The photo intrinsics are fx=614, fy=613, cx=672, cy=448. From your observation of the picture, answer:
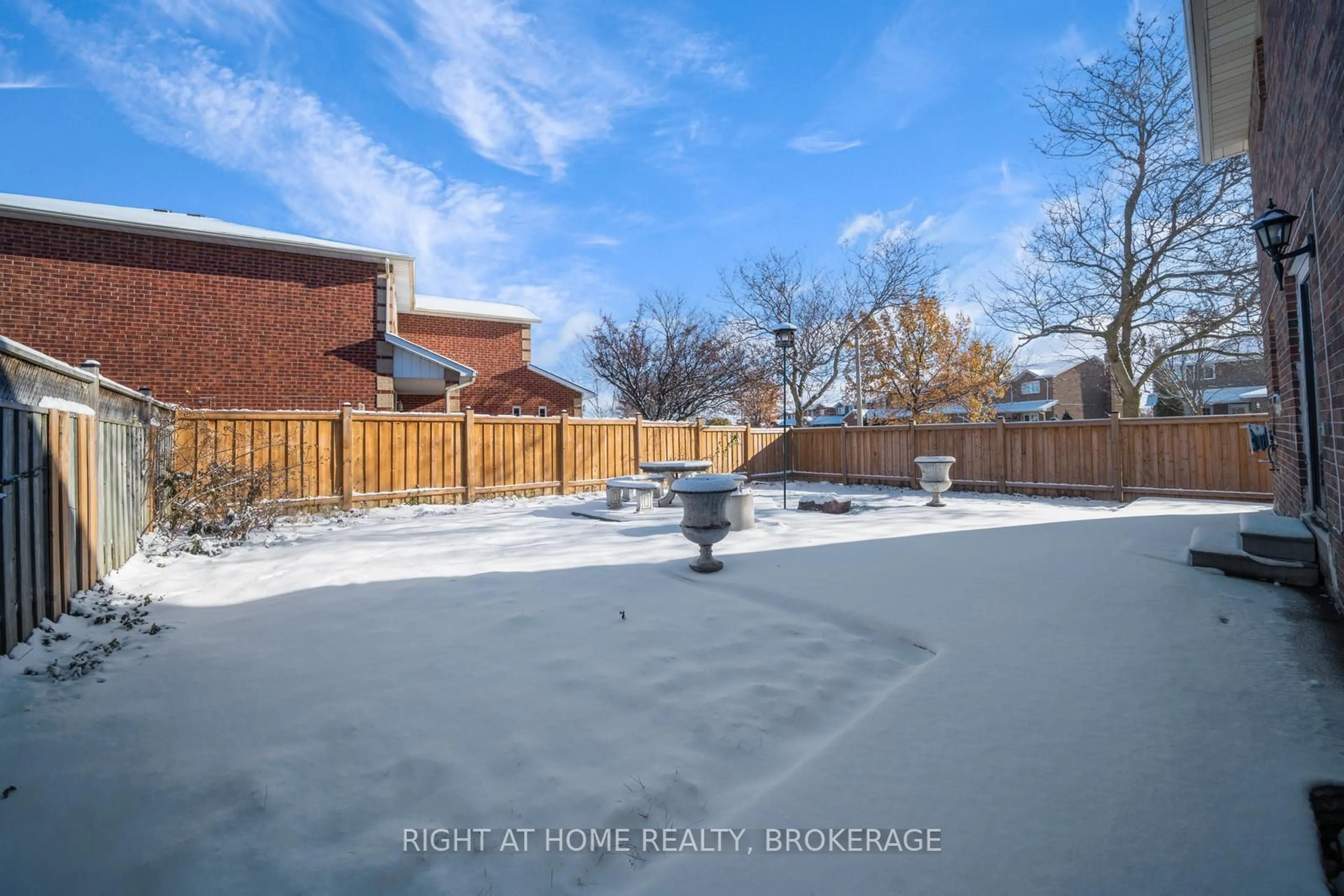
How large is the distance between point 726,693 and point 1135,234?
18002mm

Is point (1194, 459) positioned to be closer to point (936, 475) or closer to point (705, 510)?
point (936, 475)

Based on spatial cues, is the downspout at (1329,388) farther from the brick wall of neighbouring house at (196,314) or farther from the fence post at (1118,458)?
the brick wall of neighbouring house at (196,314)

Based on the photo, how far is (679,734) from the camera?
2564mm

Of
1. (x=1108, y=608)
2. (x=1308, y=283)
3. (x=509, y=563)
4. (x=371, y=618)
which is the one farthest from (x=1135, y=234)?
(x=371, y=618)

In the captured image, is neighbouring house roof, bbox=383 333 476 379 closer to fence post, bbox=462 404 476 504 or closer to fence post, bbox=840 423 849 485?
fence post, bbox=462 404 476 504

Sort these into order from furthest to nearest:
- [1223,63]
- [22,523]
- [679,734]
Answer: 1. [1223,63]
2. [22,523]
3. [679,734]

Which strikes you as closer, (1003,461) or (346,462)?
(346,462)

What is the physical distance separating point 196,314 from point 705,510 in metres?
11.3

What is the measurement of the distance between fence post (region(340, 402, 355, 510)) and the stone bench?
404 cm

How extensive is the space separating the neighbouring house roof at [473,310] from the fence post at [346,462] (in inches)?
395

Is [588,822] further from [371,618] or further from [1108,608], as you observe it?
[1108,608]

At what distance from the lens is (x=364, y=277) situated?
12.3 meters

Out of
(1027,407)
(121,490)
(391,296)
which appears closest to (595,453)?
(391,296)

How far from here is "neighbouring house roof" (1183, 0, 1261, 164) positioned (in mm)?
5375
